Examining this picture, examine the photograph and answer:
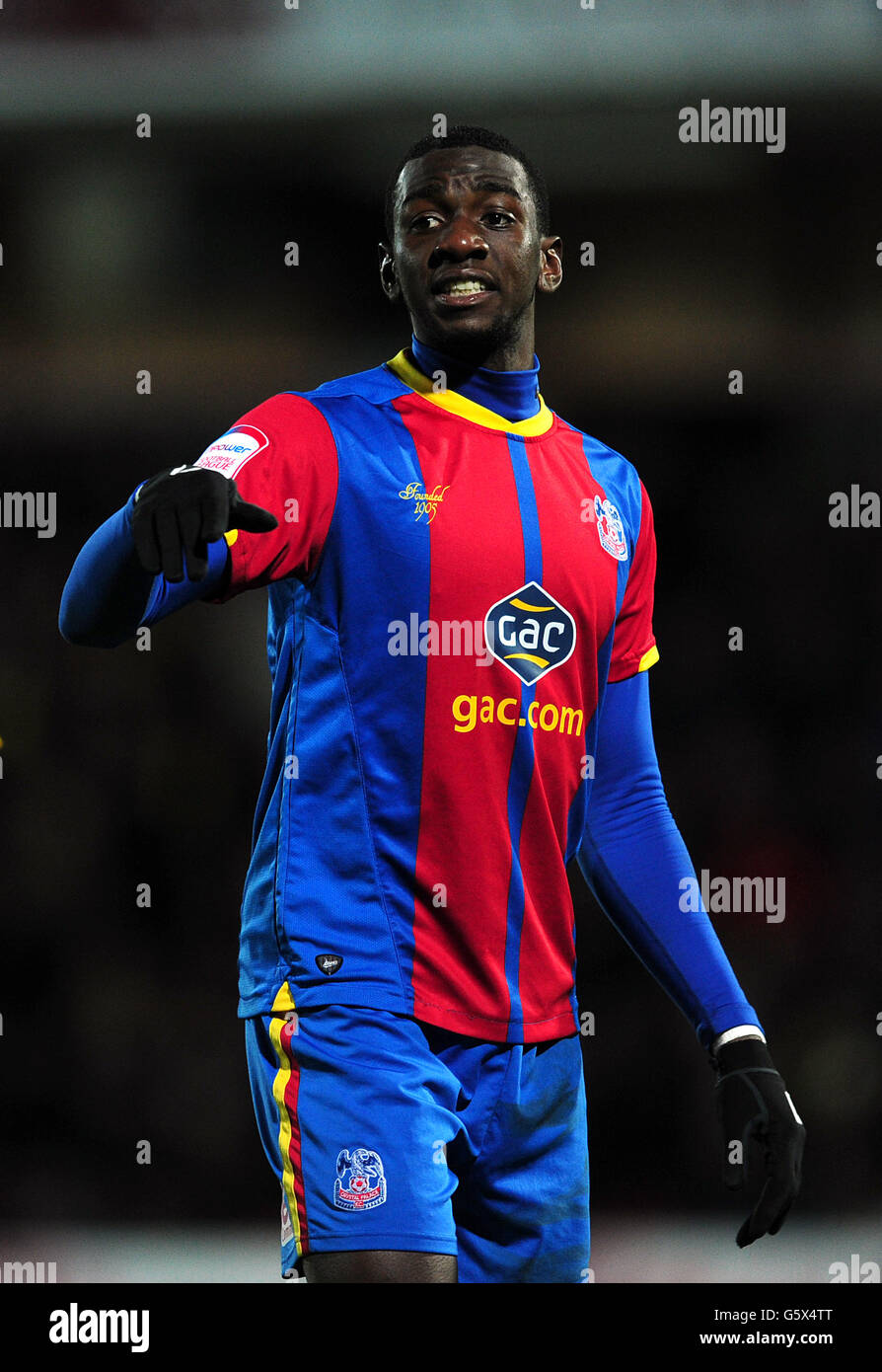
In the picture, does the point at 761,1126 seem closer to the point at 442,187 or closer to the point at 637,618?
the point at 637,618

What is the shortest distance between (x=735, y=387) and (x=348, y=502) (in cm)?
323

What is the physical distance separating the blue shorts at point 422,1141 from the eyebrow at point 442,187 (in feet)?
3.62

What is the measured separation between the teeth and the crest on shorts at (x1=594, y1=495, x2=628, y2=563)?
0.34 meters

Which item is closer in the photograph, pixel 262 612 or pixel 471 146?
pixel 471 146

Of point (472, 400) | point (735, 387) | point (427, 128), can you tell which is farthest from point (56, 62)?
point (472, 400)

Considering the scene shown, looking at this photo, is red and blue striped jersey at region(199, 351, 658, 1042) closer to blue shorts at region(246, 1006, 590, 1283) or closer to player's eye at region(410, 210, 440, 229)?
blue shorts at region(246, 1006, 590, 1283)

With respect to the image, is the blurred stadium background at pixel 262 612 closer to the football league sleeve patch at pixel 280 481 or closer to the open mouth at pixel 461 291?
the open mouth at pixel 461 291

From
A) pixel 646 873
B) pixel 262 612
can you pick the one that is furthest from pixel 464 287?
pixel 262 612

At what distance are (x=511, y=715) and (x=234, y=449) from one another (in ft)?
1.63

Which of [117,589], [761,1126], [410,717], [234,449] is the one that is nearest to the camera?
[117,589]

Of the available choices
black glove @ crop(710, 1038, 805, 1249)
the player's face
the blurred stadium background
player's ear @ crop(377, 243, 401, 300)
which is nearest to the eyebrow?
the player's face

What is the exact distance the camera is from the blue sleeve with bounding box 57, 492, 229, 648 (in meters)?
1.82

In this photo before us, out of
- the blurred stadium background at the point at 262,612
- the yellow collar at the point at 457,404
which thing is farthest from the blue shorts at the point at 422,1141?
the blurred stadium background at the point at 262,612

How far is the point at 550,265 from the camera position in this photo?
8.02 feet
